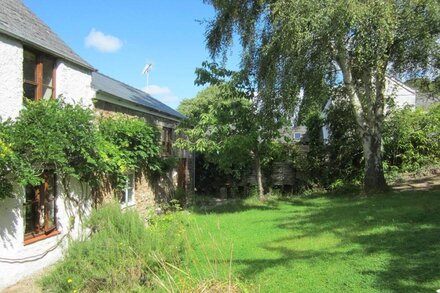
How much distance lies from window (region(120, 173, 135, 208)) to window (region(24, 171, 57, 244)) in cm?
398

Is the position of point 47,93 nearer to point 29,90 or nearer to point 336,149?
point 29,90

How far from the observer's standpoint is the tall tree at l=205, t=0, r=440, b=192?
10.5m

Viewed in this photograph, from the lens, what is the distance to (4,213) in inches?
311

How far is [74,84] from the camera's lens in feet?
34.2

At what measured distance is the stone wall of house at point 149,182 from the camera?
12.1 metres

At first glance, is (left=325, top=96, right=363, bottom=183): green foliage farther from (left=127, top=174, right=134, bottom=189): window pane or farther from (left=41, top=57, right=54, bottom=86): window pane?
(left=41, top=57, right=54, bottom=86): window pane

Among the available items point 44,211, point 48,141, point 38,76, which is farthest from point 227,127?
point 48,141

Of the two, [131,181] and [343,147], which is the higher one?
[343,147]

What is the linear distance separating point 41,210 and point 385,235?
24.3 ft

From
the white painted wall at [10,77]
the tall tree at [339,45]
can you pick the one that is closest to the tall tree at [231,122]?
the tall tree at [339,45]

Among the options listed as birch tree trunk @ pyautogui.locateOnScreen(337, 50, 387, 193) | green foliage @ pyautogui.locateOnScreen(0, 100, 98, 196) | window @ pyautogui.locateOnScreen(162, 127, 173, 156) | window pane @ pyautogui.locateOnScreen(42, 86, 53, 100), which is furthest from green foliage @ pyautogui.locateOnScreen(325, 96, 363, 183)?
window pane @ pyautogui.locateOnScreen(42, 86, 53, 100)

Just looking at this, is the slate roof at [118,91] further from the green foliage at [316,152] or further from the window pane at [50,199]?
the green foliage at [316,152]

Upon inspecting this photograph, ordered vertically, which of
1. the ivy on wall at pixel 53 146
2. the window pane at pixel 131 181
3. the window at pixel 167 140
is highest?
the window at pixel 167 140

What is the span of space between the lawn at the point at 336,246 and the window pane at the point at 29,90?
4679mm
